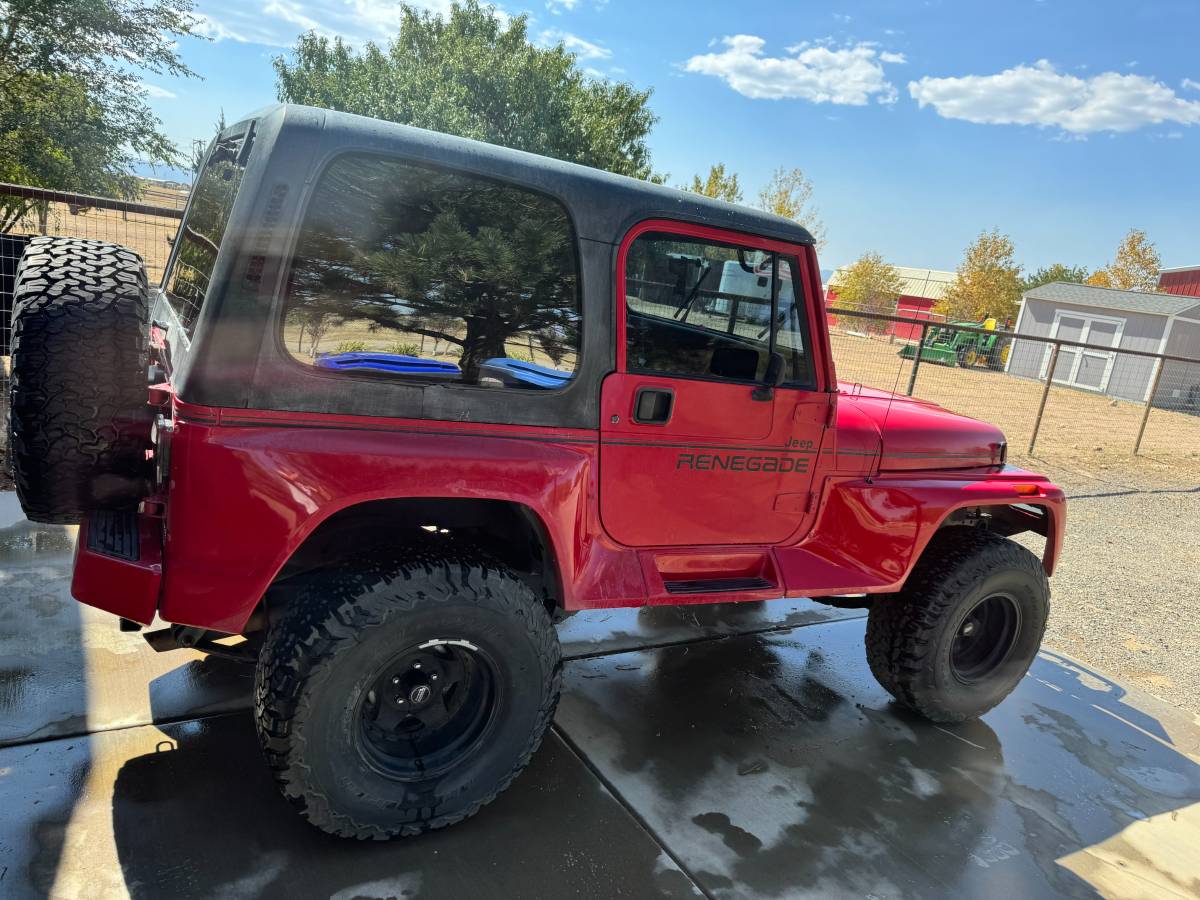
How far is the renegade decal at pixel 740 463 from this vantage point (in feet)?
9.23

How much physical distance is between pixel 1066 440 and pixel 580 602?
12965 mm

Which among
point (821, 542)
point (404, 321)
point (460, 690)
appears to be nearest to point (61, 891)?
point (460, 690)

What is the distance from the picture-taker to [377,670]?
7.51ft

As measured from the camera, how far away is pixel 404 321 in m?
2.29

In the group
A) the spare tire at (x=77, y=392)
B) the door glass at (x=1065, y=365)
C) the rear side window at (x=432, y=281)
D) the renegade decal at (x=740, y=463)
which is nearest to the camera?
the spare tire at (x=77, y=392)

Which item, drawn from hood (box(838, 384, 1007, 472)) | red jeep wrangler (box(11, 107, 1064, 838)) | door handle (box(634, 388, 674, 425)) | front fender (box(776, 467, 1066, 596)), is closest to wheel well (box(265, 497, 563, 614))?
red jeep wrangler (box(11, 107, 1064, 838))

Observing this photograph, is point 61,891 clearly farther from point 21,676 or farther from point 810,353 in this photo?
point 810,353

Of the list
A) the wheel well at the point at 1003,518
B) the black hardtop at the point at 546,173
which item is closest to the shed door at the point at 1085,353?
the wheel well at the point at 1003,518

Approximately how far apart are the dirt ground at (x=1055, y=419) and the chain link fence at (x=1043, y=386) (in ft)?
0.11

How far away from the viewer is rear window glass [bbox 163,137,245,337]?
2.29 meters

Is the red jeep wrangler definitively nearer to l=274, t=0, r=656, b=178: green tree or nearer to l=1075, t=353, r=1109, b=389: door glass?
l=274, t=0, r=656, b=178: green tree

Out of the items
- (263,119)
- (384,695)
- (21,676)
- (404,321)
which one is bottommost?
(21,676)

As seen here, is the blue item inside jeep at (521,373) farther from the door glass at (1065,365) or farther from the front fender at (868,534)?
the door glass at (1065,365)

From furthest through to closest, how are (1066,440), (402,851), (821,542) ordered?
(1066,440)
(821,542)
(402,851)
